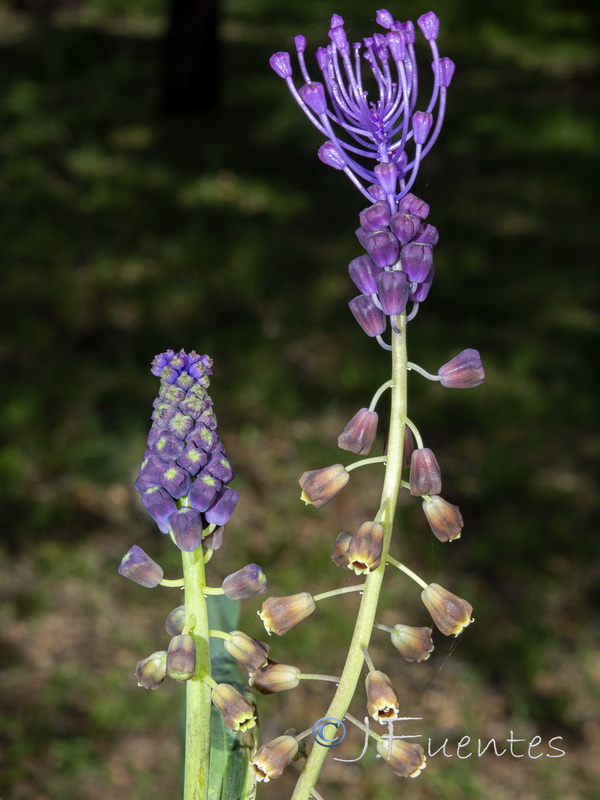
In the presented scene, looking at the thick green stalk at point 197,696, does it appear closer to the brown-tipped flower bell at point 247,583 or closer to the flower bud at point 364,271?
the brown-tipped flower bell at point 247,583

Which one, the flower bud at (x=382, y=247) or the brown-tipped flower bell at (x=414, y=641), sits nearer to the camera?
the flower bud at (x=382, y=247)

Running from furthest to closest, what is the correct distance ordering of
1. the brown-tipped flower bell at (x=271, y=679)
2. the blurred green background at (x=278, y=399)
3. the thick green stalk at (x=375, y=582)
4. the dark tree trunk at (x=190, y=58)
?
the dark tree trunk at (x=190, y=58), the blurred green background at (x=278, y=399), the brown-tipped flower bell at (x=271, y=679), the thick green stalk at (x=375, y=582)

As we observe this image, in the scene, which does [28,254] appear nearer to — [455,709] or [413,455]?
[455,709]

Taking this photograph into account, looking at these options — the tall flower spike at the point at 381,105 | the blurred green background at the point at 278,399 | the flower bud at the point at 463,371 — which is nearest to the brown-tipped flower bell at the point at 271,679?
the flower bud at the point at 463,371

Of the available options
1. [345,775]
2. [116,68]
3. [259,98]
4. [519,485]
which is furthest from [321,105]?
[116,68]

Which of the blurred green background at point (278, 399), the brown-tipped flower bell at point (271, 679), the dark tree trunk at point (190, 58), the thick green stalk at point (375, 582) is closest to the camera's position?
the thick green stalk at point (375, 582)

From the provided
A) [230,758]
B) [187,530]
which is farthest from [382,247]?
[230,758]

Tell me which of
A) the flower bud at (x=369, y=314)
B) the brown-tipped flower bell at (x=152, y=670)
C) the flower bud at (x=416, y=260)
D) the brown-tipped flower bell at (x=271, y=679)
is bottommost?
the brown-tipped flower bell at (x=152, y=670)

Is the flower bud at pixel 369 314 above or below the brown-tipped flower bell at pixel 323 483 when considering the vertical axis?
above

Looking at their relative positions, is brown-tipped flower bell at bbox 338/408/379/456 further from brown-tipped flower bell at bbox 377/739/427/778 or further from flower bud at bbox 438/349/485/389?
brown-tipped flower bell at bbox 377/739/427/778
